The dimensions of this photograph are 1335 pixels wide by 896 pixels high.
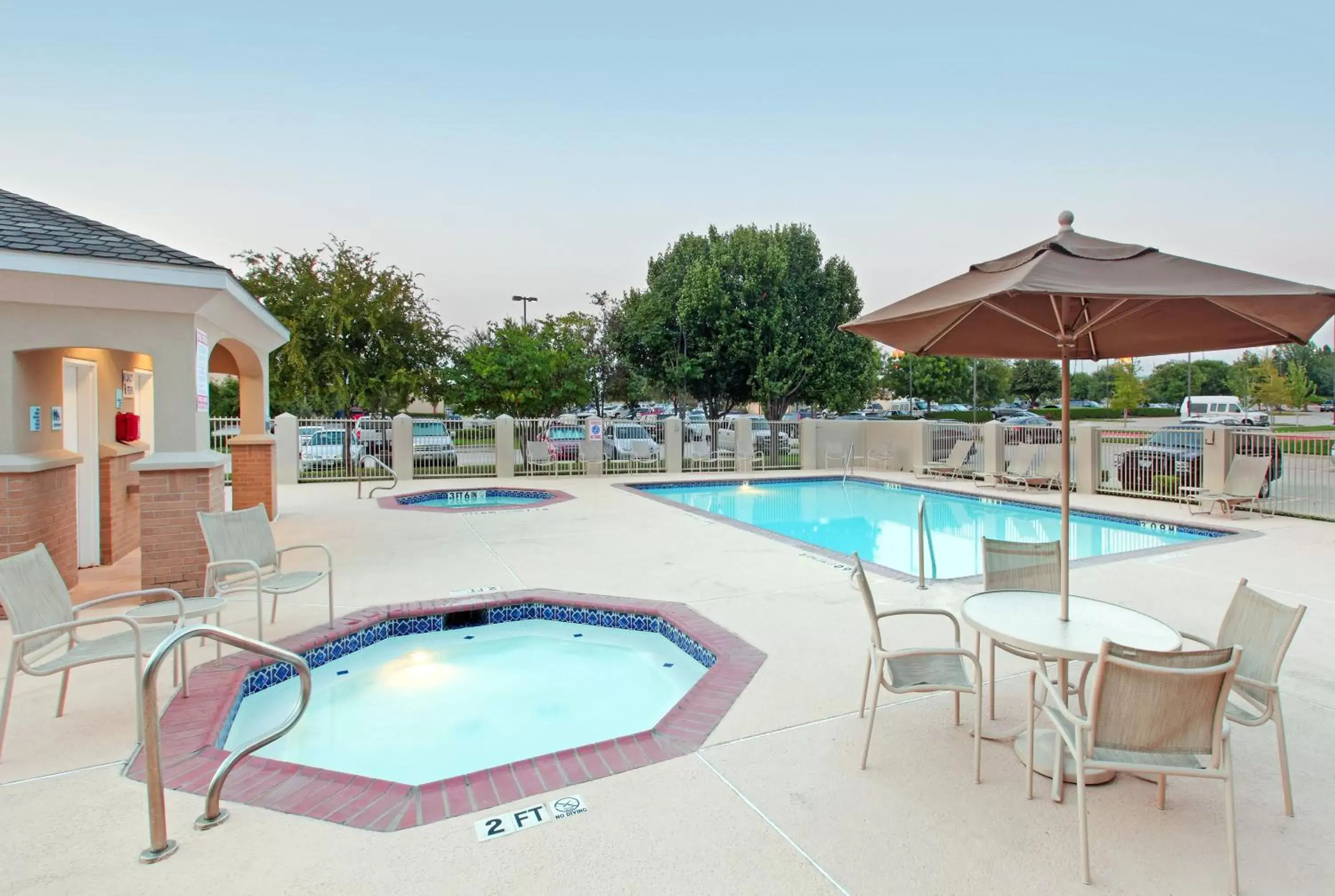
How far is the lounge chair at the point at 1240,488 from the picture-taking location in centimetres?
1102

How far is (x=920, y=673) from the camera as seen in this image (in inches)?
136

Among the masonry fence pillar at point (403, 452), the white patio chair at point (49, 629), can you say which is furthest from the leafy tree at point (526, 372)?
the white patio chair at point (49, 629)

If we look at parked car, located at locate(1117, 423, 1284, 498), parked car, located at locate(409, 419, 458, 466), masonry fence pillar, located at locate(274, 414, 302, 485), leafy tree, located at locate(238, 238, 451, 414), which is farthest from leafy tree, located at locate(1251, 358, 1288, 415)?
masonry fence pillar, located at locate(274, 414, 302, 485)

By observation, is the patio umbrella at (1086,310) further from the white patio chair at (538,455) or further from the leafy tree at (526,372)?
the leafy tree at (526,372)

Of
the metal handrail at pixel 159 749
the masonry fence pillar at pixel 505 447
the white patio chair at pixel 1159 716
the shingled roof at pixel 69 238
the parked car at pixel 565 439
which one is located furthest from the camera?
the parked car at pixel 565 439

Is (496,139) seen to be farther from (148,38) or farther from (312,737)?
(312,737)

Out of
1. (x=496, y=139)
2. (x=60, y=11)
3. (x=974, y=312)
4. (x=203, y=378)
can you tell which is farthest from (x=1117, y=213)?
(x=60, y=11)

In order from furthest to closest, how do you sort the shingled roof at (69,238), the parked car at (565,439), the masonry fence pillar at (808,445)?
the masonry fence pillar at (808,445)
the parked car at (565,439)
the shingled roof at (69,238)

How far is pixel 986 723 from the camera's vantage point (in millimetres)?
3697

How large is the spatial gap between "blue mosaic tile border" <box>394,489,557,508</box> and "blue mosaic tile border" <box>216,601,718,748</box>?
7.81 m

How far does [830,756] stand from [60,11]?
1433cm

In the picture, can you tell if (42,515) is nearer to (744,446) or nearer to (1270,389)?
(744,446)

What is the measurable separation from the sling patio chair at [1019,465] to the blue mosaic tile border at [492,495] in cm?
972

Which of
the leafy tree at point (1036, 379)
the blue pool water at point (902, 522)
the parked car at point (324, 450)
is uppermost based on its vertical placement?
the leafy tree at point (1036, 379)
